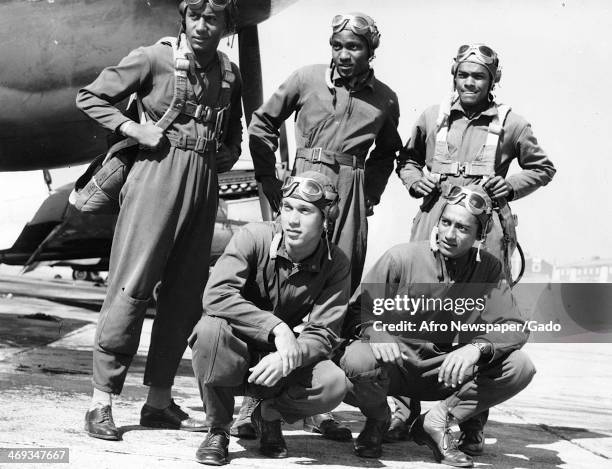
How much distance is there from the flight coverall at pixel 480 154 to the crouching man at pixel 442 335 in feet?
1.23

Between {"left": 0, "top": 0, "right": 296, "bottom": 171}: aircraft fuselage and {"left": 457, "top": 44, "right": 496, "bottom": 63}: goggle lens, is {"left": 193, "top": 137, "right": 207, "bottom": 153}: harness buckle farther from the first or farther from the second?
{"left": 0, "top": 0, "right": 296, "bottom": 171}: aircraft fuselage

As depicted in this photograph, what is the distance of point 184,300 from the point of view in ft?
12.7

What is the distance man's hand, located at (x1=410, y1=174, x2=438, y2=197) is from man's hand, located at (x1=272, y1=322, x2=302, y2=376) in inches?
49.9

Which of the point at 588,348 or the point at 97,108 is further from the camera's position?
the point at 588,348

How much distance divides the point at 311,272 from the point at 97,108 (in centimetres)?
114

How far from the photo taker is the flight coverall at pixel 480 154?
4.18 m

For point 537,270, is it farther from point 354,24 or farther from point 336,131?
point 354,24

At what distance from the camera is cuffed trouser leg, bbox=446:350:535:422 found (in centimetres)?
357

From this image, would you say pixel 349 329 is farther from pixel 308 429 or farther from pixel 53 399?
pixel 53 399

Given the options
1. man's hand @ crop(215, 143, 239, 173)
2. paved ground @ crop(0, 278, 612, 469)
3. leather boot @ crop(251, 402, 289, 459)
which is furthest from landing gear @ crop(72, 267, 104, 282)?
leather boot @ crop(251, 402, 289, 459)

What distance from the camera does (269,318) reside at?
10.7 feet

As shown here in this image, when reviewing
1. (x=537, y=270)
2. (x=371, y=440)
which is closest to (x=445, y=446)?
(x=371, y=440)

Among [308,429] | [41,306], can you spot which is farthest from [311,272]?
[41,306]

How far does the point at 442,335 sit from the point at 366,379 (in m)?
0.47
